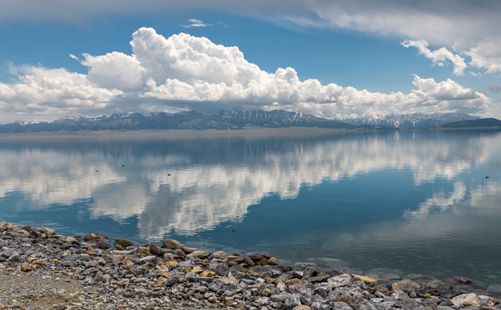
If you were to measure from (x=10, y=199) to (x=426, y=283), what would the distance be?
2427 inches

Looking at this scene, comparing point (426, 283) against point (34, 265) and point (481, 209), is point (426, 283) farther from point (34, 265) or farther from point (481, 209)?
point (481, 209)

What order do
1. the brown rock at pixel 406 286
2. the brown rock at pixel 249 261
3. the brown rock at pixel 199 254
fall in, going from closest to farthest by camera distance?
the brown rock at pixel 406 286 < the brown rock at pixel 249 261 < the brown rock at pixel 199 254

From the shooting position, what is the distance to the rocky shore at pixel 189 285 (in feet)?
58.9

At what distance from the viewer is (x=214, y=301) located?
18.7 metres

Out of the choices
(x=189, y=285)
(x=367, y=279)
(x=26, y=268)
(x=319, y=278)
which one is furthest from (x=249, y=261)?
(x=26, y=268)

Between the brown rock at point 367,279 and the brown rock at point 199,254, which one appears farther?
the brown rock at point 199,254

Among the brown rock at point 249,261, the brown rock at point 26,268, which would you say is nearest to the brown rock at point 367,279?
the brown rock at point 249,261

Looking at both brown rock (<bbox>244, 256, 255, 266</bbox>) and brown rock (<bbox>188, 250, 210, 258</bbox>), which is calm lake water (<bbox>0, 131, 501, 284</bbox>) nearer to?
brown rock (<bbox>244, 256, 255, 266</bbox>)

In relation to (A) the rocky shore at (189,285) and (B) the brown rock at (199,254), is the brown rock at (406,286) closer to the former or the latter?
(A) the rocky shore at (189,285)

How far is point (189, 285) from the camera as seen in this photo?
2038 cm

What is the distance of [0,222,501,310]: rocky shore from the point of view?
18.0m

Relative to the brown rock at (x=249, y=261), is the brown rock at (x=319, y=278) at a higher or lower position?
higher

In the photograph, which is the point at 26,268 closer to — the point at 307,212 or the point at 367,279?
the point at 367,279

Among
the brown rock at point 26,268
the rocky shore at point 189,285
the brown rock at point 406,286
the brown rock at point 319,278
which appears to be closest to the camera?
the rocky shore at point 189,285
